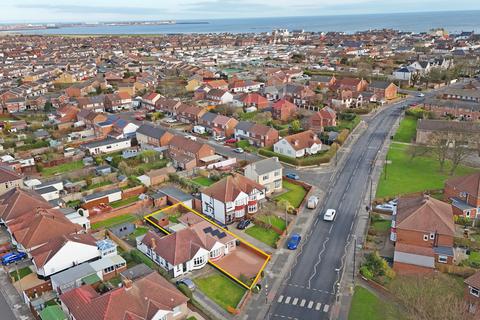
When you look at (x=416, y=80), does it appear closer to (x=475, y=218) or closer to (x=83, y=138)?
(x=475, y=218)

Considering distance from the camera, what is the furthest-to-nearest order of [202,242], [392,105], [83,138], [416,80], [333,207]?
[416,80] → [392,105] → [83,138] → [333,207] → [202,242]

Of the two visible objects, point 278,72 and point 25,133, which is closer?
point 25,133

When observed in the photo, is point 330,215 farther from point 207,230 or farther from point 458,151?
point 458,151

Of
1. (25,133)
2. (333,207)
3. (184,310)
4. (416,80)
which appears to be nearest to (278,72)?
(416,80)

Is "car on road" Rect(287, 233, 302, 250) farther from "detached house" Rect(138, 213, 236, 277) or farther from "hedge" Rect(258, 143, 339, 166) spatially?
"hedge" Rect(258, 143, 339, 166)

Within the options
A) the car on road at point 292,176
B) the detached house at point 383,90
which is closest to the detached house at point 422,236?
the car on road at point 292,176

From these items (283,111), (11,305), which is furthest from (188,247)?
(283,111)
